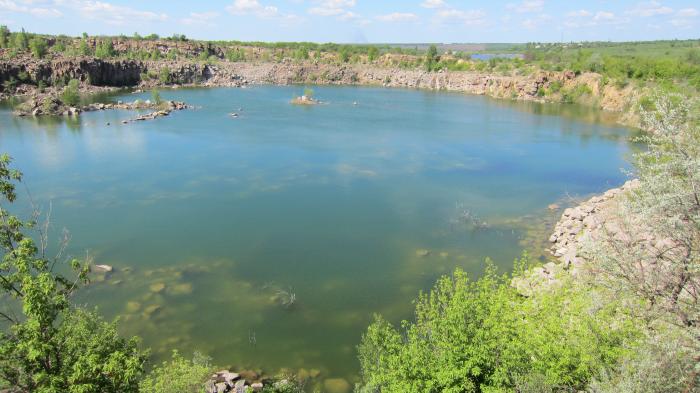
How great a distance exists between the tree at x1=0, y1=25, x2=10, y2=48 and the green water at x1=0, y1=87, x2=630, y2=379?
61394 millimetres

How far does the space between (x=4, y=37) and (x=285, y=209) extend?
397 ft

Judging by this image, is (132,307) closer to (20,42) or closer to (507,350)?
(507,350)

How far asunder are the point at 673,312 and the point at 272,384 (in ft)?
43.9

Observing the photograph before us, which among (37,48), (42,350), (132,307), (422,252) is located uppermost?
(37,48)

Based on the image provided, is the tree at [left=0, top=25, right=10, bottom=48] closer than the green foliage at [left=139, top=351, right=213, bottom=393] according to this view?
No

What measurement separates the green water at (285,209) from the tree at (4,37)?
201ft

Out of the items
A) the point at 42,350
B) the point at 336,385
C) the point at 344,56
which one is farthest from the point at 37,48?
the point at 42,350

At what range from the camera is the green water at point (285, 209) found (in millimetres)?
21812

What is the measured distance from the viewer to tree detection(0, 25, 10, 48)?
109 metres

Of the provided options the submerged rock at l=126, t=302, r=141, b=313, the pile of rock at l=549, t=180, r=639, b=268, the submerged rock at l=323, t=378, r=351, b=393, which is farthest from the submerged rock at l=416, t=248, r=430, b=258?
the submerged rock at l=126, t=302, r=141, b=313

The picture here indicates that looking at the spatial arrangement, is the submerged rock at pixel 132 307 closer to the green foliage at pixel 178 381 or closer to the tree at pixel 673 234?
the green foliage at pixel 178 381

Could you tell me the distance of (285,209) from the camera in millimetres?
34531

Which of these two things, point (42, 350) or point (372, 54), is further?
point (372, 54)

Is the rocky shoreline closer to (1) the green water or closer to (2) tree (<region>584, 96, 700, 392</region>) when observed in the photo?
(1) the green water
